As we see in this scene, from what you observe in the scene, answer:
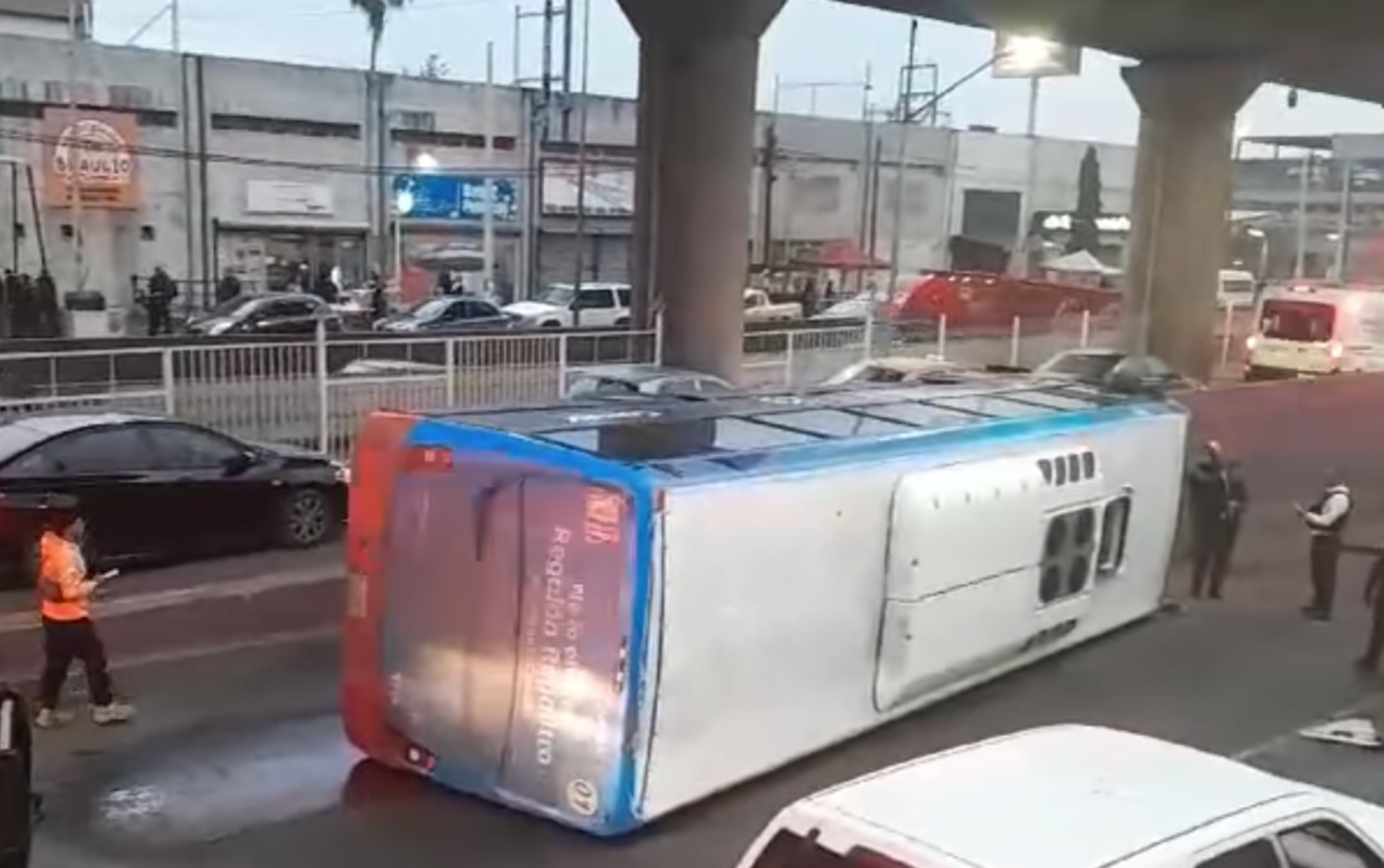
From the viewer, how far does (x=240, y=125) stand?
43.8 m

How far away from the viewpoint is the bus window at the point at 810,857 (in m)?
4.35

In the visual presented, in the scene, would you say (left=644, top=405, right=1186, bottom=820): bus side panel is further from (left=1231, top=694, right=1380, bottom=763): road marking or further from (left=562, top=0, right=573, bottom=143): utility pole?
(left=562, top=0, right=573, bottom=143): utility pole

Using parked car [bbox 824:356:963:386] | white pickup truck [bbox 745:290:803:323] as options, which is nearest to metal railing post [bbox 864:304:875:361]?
parked car [bbox 824:356:963:386]

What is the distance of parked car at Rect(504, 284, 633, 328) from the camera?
3956 centimetres

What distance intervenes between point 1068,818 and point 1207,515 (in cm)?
1026

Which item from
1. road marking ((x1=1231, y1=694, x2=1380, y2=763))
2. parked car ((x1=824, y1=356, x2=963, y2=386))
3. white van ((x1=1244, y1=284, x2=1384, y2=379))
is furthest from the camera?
white van ((x1=1244, y1=284, x2=1384, y2=379))

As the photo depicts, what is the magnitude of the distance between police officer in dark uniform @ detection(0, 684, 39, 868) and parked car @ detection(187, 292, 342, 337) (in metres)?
26.3

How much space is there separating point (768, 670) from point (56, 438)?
7.23 metres

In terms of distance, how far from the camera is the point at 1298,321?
33250 millimetres

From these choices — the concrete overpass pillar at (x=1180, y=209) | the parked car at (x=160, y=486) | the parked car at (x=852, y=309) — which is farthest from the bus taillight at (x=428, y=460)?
the parked car at (x=852, y=309)

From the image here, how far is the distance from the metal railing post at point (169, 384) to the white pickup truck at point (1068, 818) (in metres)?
12.4

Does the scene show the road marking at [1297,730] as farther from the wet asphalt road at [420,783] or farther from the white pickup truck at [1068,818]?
the white pickup truck at [1068,818]

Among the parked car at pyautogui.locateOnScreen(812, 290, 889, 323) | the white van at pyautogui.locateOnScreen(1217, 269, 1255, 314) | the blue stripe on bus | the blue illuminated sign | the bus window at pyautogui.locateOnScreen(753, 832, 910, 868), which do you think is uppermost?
the blue illuminated sign

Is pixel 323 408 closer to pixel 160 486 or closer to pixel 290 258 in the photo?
pixel 160 486
